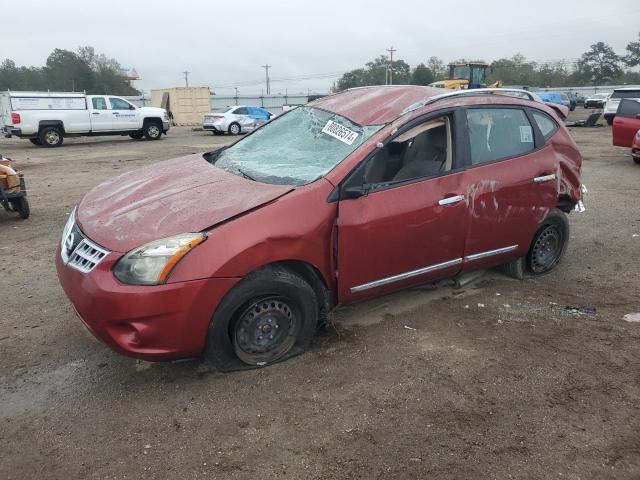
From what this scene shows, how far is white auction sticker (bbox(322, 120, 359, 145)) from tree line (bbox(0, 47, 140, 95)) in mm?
65207

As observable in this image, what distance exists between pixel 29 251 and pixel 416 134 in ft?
14.8

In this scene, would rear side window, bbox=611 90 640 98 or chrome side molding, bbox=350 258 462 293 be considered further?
rear side window, bbox=611 90 640 98

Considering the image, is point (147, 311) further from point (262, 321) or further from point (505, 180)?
point (505, 180)

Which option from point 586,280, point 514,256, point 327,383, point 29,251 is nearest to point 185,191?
point 327,383

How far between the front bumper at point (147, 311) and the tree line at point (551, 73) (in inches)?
3062

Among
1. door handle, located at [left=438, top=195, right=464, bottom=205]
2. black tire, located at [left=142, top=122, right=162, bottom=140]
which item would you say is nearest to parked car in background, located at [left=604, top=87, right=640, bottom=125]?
black tire, located at [left=142, top=122, right=162, bottom=140]

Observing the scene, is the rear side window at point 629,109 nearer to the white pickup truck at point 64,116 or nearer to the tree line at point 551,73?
the white pickup truck at point 64,116

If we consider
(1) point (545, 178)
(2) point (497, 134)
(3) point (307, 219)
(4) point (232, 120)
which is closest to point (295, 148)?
(3) point (307, 219)

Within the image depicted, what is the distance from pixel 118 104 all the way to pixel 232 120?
5.76m

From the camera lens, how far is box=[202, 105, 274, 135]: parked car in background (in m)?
24.5

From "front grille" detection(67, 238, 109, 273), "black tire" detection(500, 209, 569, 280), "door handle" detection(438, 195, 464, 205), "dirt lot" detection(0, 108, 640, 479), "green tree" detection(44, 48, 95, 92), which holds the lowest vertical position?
"dirt lot" detection(0, 108, 640, 479)

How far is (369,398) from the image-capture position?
113 inches

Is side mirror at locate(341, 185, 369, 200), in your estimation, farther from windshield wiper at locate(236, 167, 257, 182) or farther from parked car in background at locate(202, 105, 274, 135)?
parked car in background at locate(202, 105, 274, 135)

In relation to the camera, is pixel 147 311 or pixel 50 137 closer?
pixel 147 311
